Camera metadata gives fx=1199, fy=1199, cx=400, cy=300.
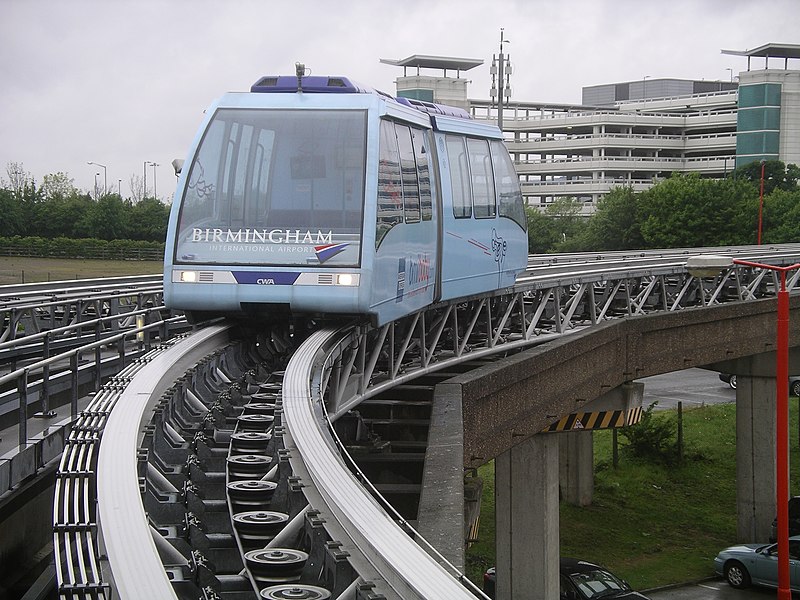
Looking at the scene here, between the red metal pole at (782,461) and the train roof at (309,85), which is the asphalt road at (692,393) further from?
the train roof at (309,85)

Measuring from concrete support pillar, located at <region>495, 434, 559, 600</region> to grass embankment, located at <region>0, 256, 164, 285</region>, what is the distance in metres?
22.9

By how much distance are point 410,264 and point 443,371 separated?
304 inches

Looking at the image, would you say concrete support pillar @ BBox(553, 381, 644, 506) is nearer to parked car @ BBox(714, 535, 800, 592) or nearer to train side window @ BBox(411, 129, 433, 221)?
parked car @ BBox(714, 535, 800, 592)

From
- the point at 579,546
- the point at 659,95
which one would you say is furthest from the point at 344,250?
the point at 659,95

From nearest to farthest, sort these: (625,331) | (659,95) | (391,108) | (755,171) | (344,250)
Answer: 1. (344,250)
2. (391,108)
3. (625,331)
4. (755,171)
5. (659,95)

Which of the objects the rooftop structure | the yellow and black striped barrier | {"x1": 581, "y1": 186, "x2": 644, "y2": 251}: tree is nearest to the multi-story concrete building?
the rooftop structure

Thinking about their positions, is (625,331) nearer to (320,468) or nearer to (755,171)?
(320,468)

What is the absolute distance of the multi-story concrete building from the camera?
115 metres

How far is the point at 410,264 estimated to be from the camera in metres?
14.3

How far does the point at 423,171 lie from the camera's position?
15164 mm

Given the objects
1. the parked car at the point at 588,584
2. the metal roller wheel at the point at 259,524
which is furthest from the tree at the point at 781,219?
the metal roller wheel at the point at 259,524

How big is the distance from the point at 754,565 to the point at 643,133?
106m

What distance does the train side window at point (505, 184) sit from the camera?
19422 mm

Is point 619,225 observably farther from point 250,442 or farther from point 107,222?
point 250,442
